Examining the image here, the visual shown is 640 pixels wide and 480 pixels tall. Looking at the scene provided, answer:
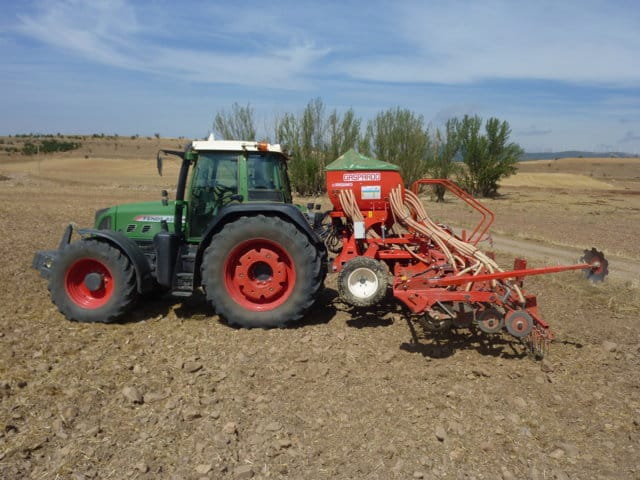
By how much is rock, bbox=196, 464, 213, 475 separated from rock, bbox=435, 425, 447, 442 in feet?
Answer: 4.83

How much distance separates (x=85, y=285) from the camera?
5426mm

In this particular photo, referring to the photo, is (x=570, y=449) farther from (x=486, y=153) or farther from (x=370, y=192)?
(x=486, y=153)

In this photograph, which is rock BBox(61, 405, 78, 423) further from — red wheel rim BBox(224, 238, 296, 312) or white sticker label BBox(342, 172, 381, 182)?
white sticker label BBox(342, 172, 381, 182)

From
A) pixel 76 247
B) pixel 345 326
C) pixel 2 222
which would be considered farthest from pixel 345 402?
pixel 2 222

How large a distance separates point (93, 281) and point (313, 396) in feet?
9.38

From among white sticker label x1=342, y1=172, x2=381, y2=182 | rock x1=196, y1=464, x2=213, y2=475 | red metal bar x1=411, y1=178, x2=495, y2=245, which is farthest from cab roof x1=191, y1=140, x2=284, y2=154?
rock x1=196, y1=464, x2=213, y2=475

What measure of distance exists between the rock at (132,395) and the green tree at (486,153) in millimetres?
26207

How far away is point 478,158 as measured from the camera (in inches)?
1104

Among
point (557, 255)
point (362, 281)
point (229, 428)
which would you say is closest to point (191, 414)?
point (229, 428)

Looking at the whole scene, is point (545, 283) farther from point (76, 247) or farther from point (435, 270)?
point (76, 247)

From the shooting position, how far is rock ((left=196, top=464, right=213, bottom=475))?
9.78 feet

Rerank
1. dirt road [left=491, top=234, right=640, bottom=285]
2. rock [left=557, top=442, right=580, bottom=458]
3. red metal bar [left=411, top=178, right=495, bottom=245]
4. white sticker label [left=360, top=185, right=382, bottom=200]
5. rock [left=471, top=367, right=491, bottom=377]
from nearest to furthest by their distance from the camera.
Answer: rock [left=557, top=442, right=580, bottom=458] → rock [left=471, top=367, right=491, bottom=377] → red metal bar [left=411, top=178, right=495, bottom=245] → white sticker label [left=360, top=185, right=382, bottom=200] → dirt road [left=491, top=234, right=640, bottom=285]

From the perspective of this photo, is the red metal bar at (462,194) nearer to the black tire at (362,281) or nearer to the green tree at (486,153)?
the black tire at (362,281)

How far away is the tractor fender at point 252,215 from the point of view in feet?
17.2
